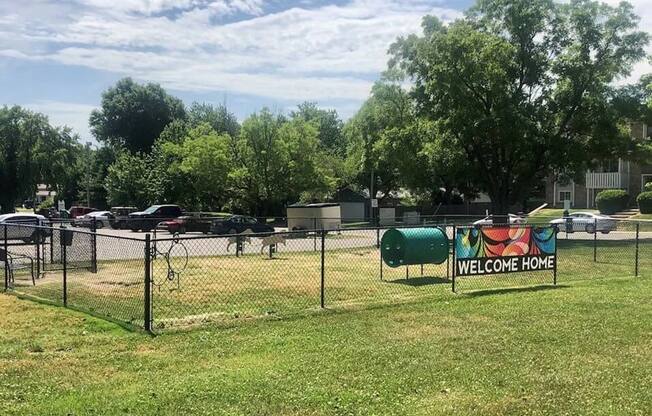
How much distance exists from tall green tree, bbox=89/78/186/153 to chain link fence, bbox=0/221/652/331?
6254 cm

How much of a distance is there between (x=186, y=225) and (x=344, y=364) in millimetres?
29721

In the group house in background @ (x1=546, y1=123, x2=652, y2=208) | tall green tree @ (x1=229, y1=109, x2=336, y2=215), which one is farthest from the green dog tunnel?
house in background @ (x1=546, y1=123, x2=652, y2=208)

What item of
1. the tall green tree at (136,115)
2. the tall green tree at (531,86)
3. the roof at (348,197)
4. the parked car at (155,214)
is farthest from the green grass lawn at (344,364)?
the tall green tree at (136,115)

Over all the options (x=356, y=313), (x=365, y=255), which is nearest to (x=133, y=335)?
(x=356, y=313)

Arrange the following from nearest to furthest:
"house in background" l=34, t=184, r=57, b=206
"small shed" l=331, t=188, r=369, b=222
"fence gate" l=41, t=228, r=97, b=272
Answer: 1. "fence gate" l=41, t=228, r=97, b=272
2. "small shed" l=331, t=188, r=369, b=222
3. "house in background" l=34, t=184, r=57, b=206

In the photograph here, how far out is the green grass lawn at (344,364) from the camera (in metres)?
5.75

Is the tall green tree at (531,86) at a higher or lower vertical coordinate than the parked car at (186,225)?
higher

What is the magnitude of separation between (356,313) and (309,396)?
177 inches

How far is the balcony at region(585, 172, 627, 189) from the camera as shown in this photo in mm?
51344

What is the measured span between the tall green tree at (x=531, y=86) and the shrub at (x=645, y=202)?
14916 millimetres

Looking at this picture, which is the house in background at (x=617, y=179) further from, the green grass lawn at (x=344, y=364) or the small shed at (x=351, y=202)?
the green grass lawn at (x=344, y=364)

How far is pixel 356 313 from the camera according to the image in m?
10.4

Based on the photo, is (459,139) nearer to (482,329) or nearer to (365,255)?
(365,255)

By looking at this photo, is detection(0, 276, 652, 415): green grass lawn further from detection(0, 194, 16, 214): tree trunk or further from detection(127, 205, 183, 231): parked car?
detection(0, 194, 16, 214): tree trunk
